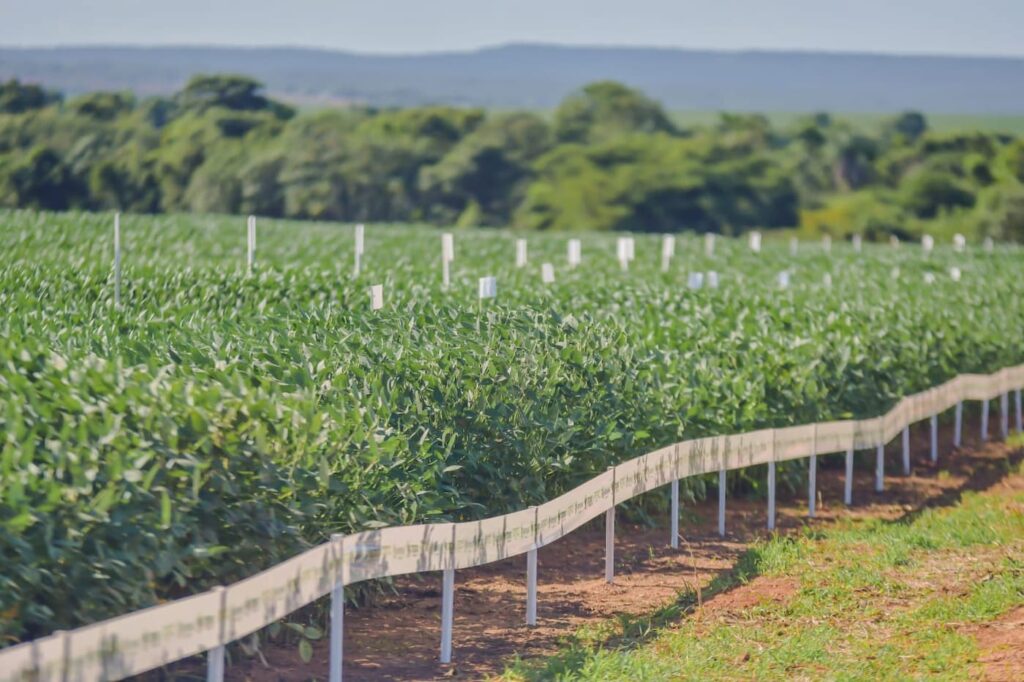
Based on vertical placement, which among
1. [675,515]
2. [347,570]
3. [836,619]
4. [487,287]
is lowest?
A: [836,619]

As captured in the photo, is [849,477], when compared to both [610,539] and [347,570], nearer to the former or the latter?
[610,539]

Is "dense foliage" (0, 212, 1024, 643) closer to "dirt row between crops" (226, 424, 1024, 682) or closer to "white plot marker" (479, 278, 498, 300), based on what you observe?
Result: "white plot marker" (479, 278, 498, 300)

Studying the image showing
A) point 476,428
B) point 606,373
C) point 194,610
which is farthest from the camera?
point 606,373

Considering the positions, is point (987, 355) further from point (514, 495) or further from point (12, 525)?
point (12, 525)

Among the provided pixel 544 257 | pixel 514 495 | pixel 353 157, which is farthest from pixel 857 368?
pixel 353 157

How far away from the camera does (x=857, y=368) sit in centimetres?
1805

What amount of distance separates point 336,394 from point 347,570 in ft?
5.67

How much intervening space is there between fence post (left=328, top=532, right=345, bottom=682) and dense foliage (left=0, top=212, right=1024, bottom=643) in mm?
508

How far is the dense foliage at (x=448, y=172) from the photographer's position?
82.0 meters

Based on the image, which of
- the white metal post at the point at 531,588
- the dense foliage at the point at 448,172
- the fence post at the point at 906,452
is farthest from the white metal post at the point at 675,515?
the dense foliage at the point at 448,172

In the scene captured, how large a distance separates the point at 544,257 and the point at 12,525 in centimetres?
2747

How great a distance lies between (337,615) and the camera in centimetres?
854

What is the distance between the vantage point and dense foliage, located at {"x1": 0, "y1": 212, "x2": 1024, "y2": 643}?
25.9 feet

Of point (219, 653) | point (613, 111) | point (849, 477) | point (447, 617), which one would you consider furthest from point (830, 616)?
point (613, 111)
